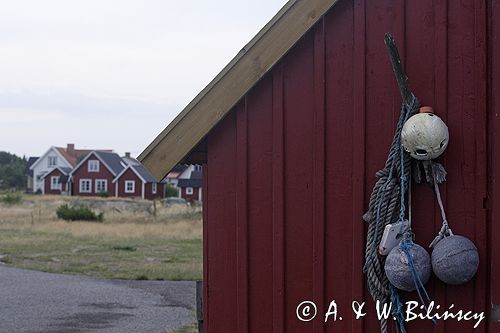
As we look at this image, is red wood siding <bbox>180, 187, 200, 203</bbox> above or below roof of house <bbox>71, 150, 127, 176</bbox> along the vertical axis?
below

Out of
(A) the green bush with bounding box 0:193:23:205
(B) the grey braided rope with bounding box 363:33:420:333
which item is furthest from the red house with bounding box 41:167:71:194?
(B) the grey braided rope with bounding box 363:33:420:333

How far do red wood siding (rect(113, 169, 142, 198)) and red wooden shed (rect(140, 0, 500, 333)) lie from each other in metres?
70.2

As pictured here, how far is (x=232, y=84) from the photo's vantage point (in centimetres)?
485

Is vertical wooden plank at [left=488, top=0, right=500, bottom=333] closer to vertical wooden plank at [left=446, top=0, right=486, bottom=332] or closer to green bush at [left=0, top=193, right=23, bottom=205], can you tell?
vertical wooden plank at [left=446, top=0, right=486, bottom=332]

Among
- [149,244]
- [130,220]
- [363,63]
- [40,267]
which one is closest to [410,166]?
[363,63]

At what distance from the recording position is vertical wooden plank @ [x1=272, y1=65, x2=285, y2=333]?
492 cm

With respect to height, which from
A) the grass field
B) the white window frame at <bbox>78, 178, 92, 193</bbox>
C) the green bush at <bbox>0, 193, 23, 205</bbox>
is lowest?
the grass field

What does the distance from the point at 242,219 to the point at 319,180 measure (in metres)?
0.57

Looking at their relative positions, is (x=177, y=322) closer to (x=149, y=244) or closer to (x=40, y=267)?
(x=40, y=267)

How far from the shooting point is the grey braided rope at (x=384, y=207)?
4.63 m

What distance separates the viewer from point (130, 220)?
39375 mm

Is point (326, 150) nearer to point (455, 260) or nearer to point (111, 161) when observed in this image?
point (455, 260)

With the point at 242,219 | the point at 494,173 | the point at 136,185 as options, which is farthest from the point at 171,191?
the point at 494,173

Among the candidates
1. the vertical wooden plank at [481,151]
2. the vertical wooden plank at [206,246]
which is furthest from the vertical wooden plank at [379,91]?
the vertical wooden plank at [206,246]
